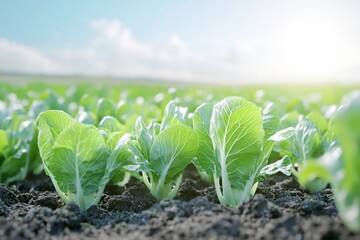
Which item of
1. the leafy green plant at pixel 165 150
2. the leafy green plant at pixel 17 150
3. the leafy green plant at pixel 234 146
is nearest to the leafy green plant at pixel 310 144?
the leafy green plant at pixel 234 146

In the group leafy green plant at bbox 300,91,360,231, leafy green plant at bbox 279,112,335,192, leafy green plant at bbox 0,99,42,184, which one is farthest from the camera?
leafy green plant at bbox 0,99,42,184

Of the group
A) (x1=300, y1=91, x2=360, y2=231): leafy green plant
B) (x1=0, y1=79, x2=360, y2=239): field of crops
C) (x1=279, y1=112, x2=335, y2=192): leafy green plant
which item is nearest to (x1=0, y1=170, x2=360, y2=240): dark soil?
(x1=0, y1=79, x2=360, y2=239): field of crops

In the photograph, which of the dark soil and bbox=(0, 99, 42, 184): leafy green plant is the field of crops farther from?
bbox=(0, 99, 42, 184): leafy green plant

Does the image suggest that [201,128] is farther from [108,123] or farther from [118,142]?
[108,123]

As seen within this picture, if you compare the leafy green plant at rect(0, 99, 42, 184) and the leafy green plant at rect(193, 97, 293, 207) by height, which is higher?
the leafy green plant at rect(193, 97, 293, 207)

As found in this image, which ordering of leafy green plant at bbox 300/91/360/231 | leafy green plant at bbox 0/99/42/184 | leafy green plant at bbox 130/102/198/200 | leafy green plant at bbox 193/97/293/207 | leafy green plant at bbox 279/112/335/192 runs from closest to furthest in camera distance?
leafy green plant at bbox 300/91/360/231 → leafy green plant at bbox 193/97/293/207 → leafy green plant at bbox 130/102/198/200 → leafy green plant at bbox 279/112/335/192 → leafy green plant at bbox 0/99/42/184

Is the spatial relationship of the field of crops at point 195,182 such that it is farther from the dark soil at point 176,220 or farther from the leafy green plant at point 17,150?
the leafy green plant at point 17,150

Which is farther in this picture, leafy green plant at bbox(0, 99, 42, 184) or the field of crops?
leafy green plant at bbox(0, 99, 42, 184)
